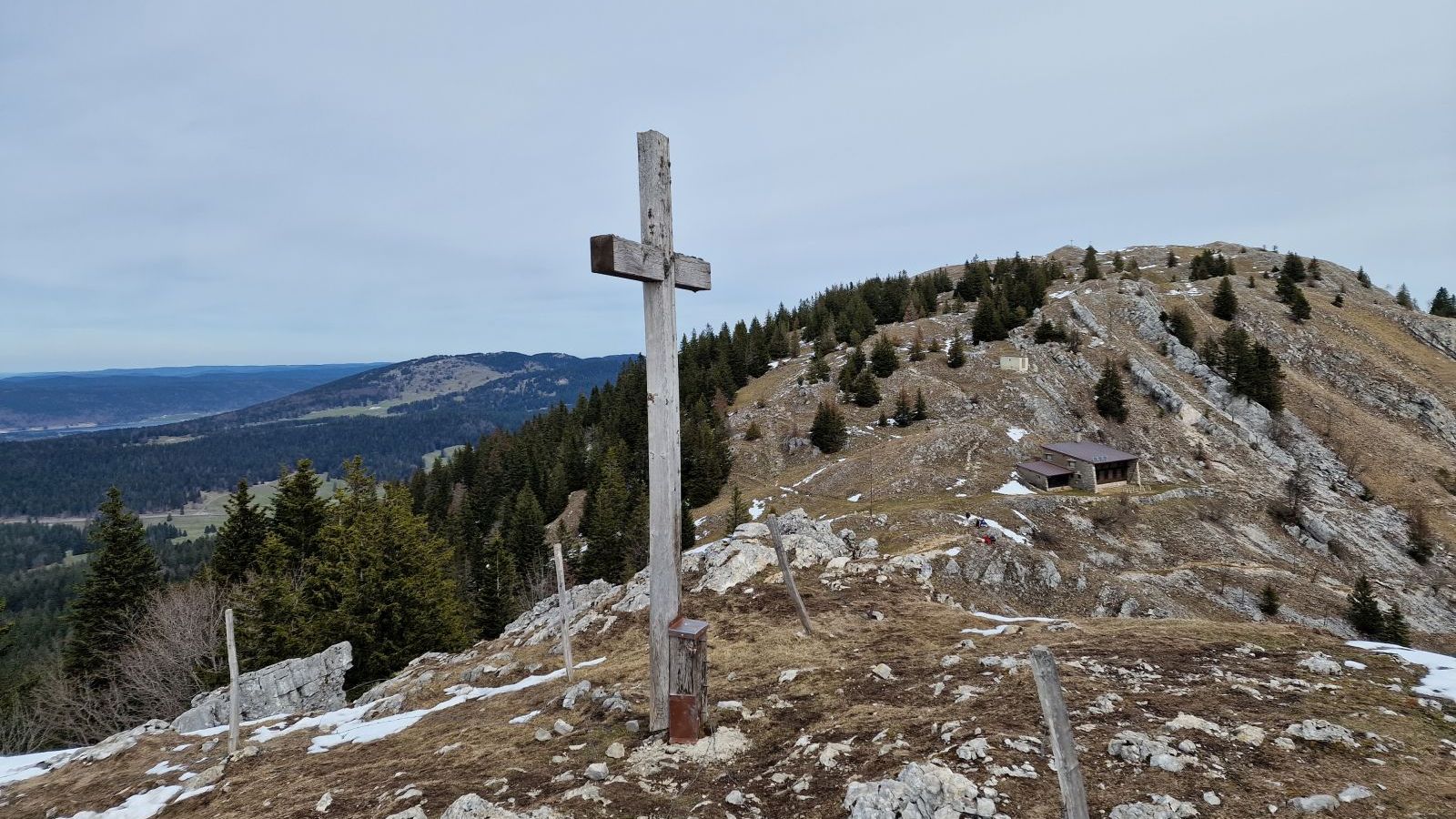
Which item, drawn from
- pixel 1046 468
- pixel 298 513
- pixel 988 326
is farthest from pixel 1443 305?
pixel 298 513

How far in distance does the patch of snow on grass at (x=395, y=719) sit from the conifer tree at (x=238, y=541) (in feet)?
88.6

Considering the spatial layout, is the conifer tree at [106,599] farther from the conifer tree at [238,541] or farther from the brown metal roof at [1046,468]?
the brown metal roof at [1046,468]

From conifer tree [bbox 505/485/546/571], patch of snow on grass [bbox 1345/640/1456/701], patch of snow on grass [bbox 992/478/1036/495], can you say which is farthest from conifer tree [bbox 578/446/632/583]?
patch of snow on grass [bbox 1345/640/1456/701]

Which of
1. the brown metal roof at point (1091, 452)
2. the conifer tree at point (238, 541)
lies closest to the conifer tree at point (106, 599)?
the conifer tree at point (238, 541)

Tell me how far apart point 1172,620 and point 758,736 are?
34.4 feet

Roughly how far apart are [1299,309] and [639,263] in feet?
301

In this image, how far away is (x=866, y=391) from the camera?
2426 inches

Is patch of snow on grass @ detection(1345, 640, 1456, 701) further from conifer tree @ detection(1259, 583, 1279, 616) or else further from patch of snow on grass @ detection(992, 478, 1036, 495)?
patch of snow on grass @ detection(992, 478, 1036, 495)

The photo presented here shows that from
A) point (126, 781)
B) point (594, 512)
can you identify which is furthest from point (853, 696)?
point (594, 512)

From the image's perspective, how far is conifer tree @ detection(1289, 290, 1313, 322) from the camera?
226 feet

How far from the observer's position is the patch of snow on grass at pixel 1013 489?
4156cm

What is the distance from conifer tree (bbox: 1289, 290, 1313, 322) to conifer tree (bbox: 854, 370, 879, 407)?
5170 cm

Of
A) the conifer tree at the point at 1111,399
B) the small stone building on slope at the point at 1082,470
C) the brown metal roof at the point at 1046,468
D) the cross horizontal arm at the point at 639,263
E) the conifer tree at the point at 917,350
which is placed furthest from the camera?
the conifer tree at the point at 917,350

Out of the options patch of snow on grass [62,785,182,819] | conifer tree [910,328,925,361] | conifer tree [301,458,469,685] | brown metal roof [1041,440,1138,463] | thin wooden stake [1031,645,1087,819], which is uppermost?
conifer tree [910,328,925,361]
